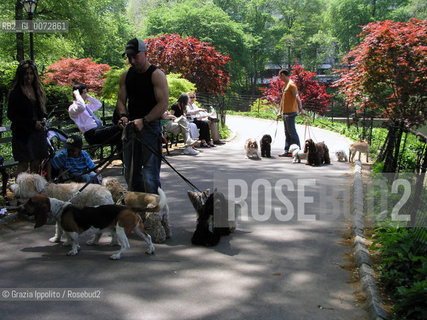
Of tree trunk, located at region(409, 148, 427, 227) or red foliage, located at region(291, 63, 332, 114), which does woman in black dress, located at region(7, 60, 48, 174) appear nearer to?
tree trunk, located at region(409, 148, 427, 227)

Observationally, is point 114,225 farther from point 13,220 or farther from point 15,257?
point 13,220

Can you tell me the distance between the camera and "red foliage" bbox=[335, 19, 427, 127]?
34.3 ft

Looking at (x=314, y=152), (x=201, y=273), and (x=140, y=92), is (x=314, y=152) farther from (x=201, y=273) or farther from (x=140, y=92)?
(x=201, y=273)

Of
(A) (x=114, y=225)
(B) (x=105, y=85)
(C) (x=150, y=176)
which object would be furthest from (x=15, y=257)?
(B) (x=105, y=85)

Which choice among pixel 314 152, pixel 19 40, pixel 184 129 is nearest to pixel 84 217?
pixel 314 152

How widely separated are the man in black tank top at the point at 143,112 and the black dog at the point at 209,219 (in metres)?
0.67

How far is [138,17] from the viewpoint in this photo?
67.6 m

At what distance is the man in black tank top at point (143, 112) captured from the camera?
5219 millimetres

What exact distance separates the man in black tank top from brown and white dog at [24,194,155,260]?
1.94ft

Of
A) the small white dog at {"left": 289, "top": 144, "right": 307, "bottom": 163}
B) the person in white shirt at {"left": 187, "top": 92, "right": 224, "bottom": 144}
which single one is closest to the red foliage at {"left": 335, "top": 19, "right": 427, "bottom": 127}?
the small white dog at {"left": 289, "top": 144, "right": 307, "bottom": 163}

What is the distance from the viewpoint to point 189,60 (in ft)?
58.8

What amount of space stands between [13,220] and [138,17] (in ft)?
218

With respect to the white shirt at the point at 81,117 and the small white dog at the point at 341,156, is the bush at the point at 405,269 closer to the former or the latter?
the white shirt at the point at 81,117

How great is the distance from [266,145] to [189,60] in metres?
7.36
